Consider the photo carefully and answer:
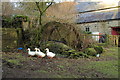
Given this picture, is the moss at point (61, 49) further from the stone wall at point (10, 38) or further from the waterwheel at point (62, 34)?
the stone wall at point (10, 38)

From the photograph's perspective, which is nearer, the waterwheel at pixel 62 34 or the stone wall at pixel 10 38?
the stone wall at pixel 10 38

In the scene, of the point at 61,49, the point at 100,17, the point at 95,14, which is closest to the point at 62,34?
the point at 61,49

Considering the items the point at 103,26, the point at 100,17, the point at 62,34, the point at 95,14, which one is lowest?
the point at 62,34

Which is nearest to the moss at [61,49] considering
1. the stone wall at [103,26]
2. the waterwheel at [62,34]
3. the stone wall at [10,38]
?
the waterwheel at [62,34]

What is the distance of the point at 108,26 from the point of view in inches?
830

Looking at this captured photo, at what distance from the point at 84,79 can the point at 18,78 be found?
5.34 feet

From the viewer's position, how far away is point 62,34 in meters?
8.62

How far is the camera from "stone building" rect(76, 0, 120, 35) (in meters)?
20.9

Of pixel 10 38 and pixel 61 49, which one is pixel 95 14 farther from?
pixel 10 38

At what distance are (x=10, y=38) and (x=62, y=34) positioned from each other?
2.97 m

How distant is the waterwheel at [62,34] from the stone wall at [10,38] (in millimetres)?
1563

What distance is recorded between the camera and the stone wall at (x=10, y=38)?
8133 mm

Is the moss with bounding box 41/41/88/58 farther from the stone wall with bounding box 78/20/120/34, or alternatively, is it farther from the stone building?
the stone wall with bounding box 78/20/120/34

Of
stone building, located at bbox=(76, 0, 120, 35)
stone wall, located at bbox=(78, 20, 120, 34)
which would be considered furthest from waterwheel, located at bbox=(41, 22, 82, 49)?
stone wall, located at bbox=(78, 20, 120, 34)
